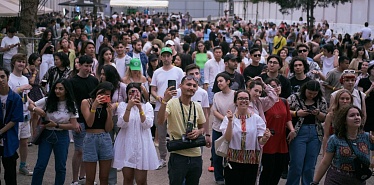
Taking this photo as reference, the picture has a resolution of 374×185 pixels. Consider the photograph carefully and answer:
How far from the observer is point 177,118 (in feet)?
24.2

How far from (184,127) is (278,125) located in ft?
5.04

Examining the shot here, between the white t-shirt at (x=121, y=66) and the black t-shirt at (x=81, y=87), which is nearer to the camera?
the black t-shirt at (x=81, y=87)

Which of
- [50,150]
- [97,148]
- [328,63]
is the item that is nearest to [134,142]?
[97,148]

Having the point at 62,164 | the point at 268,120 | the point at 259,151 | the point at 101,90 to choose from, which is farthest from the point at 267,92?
the point at 62,164

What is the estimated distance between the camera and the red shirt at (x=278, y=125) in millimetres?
8219

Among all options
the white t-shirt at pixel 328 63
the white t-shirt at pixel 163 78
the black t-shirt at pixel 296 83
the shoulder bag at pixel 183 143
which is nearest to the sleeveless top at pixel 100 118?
the shoulder bag at pixel 183 143

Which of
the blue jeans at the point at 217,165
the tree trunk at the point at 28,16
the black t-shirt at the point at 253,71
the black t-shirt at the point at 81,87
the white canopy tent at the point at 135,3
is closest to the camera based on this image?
the black t-shirt at the point at 81,87

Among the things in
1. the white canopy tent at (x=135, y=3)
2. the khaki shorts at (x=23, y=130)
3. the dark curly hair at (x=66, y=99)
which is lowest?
the khaki shorts at (x=23, y=130)

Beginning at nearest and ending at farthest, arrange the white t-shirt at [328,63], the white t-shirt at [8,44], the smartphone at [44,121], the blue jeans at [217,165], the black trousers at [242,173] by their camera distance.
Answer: the black trousers at [242,173], the smartphone at [44,121], the blue jeans at [217,165], the white t-shirt at [328,63], the white t-shirt at [8,44]

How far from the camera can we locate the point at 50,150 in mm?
8188

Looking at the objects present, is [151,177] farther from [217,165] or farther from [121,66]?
[121,66]

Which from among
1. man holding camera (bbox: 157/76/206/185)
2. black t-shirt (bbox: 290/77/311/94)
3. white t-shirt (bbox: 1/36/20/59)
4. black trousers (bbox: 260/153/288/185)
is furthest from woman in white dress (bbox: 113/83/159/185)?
white t-shirt (bbox: 1/36/20/59)

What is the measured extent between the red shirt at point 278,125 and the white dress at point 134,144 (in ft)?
5.24

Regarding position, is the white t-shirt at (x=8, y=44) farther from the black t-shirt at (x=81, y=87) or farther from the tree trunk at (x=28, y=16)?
the black t-shirt at (x=81, y=87)
